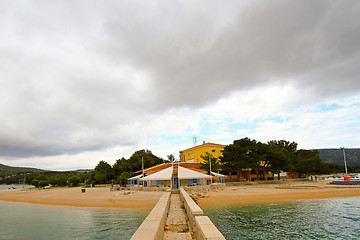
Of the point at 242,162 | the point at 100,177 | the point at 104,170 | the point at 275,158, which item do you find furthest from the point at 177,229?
the point at 104,170

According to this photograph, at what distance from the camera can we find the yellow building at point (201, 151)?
69688mm

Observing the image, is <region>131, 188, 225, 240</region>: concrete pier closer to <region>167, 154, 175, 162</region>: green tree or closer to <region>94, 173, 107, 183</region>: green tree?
<region>94, 173, 107, 183</region>: green tree

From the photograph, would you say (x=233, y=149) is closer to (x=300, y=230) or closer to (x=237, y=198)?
(x=237, y=198)

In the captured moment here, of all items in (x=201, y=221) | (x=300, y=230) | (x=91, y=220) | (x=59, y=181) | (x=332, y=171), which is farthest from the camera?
(x=332, y=171)

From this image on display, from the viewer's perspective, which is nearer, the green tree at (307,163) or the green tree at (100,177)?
the green tree at (307,163)

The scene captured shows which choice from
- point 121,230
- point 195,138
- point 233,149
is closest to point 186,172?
point 233,149

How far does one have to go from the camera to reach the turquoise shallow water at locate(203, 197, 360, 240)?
12.6 metres

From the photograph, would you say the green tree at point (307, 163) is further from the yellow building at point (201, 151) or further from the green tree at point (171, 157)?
the green tree at point (171, 157)

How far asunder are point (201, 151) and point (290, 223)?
56360 millimetres

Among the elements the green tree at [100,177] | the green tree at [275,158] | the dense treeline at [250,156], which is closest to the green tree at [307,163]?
the dense treeline at [250,156]

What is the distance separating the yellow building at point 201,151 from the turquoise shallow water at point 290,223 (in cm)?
4874

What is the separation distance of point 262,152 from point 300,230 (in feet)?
142

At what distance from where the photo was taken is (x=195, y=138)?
83.5 metres

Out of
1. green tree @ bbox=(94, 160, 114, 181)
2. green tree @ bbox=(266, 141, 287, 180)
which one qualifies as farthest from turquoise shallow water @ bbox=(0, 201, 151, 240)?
green tree @ bbox=(94, 160, 114, 181)
